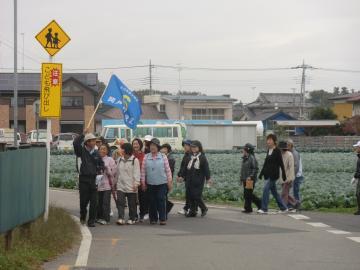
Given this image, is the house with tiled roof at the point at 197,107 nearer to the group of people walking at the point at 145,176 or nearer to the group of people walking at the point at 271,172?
the group of people walking at the point at 271,172

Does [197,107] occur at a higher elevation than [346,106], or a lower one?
lower

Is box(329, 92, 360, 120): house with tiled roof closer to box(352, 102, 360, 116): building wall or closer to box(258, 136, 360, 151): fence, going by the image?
box(352, 102, 360, 116): building wall

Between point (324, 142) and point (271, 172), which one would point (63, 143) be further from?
point (271, 172)

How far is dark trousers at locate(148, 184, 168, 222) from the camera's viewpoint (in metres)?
14.0

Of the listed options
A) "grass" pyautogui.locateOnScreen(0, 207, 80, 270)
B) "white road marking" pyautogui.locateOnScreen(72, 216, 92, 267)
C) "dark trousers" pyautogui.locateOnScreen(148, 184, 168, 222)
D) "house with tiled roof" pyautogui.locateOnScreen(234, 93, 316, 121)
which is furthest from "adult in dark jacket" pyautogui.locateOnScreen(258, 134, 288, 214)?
"house with tiled roof" pyautogui.locateOnScreen(234, 93, 316, 121)

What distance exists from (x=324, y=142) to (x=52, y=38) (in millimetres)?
52922

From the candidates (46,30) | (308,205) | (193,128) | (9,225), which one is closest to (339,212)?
(308,205)

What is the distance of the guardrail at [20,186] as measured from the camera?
325 inches

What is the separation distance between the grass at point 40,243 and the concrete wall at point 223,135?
46.1 m

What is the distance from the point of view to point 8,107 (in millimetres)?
67750

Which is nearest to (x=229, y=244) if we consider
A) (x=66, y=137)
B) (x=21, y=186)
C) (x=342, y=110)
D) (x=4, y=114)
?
(x=21, y=186)

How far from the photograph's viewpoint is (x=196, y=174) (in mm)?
15367

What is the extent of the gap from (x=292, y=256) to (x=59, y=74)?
5288mm

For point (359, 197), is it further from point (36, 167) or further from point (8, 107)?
point (8, 107)
